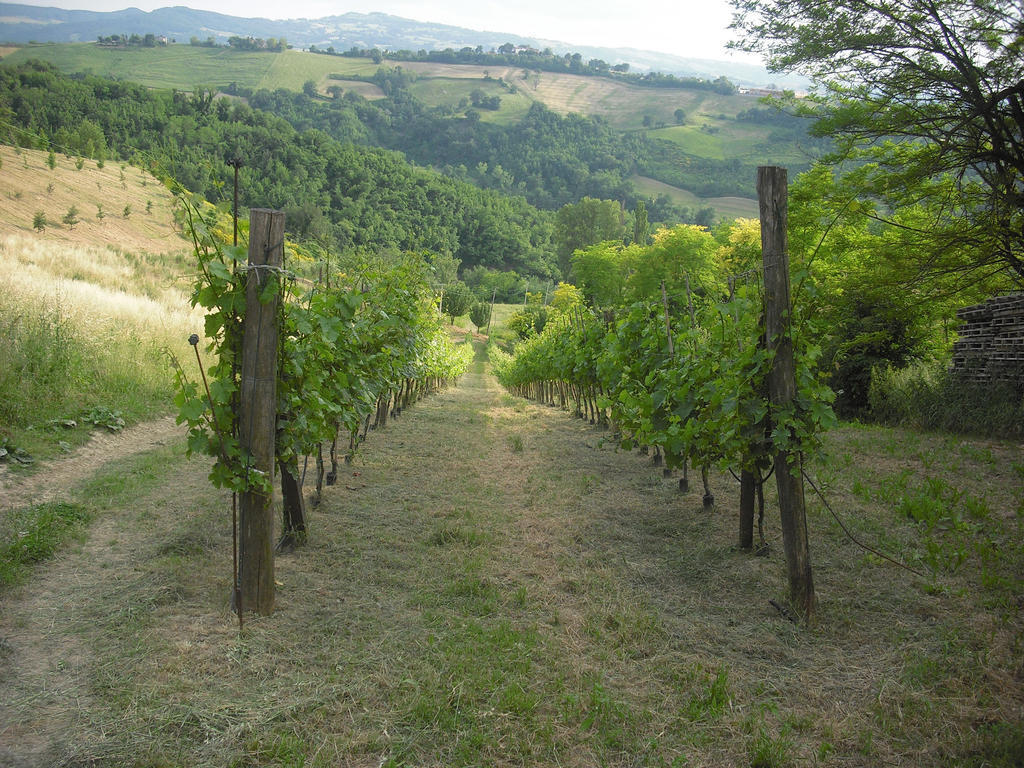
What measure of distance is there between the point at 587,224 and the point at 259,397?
80.4 m

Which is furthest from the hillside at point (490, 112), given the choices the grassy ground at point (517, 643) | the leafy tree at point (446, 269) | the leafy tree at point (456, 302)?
the grassy ground at point (517, 643)

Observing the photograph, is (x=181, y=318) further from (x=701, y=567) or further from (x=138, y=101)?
(x=138, y=101)

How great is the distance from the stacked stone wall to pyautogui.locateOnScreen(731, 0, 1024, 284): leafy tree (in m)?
0.52

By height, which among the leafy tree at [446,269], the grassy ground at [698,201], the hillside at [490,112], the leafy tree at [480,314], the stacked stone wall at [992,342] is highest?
the hillside at [490,112]

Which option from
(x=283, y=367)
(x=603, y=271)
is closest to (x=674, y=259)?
(x=603, y=271)

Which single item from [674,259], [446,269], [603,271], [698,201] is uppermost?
[698,201]

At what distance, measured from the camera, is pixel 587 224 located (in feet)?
264

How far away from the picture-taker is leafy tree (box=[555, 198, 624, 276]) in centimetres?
7900

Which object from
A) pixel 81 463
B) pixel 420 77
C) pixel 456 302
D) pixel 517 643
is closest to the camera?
pixel 517 643

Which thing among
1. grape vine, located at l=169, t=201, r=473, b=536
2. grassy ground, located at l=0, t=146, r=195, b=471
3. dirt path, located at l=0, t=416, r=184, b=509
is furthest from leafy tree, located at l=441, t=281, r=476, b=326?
grape vine, located at l=169, t=201, r=473, b=536

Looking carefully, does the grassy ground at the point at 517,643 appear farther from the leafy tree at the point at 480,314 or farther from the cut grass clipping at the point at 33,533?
the leafy tree at the point at 480,314

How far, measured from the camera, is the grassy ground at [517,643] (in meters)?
2.63

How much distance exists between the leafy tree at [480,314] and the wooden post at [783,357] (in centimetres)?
5869

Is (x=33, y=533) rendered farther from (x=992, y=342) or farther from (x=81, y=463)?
(x=992, y=342)
